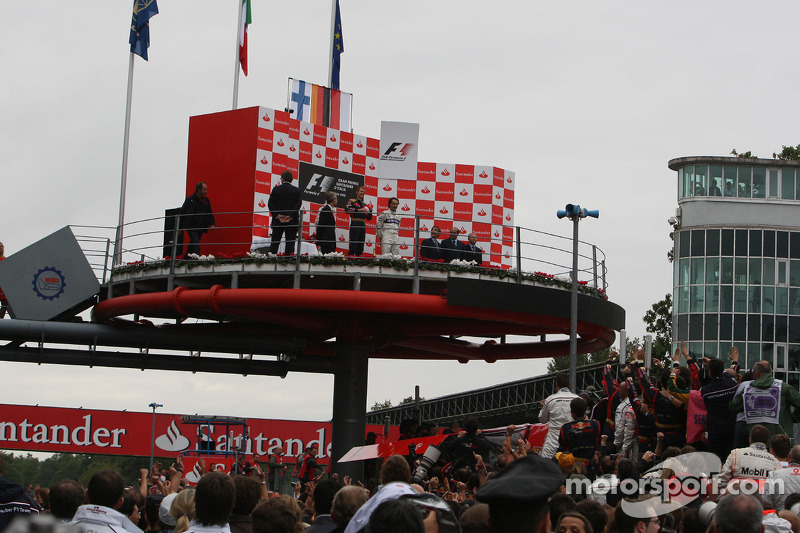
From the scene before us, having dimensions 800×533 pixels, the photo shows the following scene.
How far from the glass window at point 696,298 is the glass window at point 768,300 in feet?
11.3

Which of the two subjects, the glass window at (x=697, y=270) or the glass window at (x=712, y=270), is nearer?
the glass window at (x=712, y=270)

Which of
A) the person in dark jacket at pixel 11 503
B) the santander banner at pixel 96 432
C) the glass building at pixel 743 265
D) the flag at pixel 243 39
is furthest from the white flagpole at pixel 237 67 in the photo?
the glass building at pixel 743 265

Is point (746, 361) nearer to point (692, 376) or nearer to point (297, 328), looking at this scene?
point (297, 328)

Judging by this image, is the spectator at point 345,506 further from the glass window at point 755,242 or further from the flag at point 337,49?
the glass window at point 755,242

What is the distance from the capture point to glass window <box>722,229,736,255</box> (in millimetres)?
61281

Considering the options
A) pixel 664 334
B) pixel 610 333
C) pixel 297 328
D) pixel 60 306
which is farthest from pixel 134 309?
pixel 664 334

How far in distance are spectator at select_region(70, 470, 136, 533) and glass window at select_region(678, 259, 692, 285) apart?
5777 centimetres

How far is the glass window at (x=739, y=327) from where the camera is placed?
60.4 metres

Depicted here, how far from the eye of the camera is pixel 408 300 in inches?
988

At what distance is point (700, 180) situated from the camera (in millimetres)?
62688

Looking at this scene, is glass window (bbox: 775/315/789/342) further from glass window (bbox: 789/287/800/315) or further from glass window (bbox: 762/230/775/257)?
glass window (bbox: 762/230/775/257)

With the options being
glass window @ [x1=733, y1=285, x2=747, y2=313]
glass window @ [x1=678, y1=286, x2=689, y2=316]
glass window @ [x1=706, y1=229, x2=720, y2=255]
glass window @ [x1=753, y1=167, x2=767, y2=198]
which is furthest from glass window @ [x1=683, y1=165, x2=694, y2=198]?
glass window @ [x1=733, y1=285, x2=747, y2=313]

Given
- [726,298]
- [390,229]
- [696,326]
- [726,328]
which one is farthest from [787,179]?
[390,229]

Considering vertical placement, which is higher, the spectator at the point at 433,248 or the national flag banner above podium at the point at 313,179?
the national flag banner above podium at the point at 313,179
